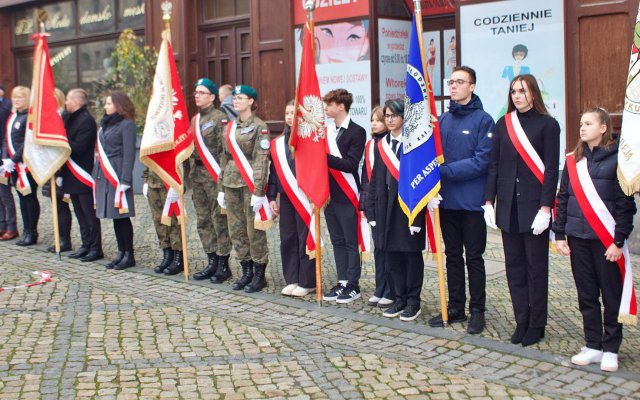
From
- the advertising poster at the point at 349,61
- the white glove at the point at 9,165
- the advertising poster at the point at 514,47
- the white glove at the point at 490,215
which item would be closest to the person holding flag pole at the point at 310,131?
the white glove at the point at 490,215

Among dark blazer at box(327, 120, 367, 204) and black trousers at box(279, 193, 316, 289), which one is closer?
dark blazer at box(327, 120, 367, 204)

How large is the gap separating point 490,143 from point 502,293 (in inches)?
73.7

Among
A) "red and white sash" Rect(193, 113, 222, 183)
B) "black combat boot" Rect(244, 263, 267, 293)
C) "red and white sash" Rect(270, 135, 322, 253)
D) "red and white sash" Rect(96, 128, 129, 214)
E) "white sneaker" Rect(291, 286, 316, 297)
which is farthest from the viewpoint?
"red and white sash" Rect(96, 128, 129, 214)

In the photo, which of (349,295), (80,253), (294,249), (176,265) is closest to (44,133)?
(80,253)

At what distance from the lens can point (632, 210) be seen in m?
5.54

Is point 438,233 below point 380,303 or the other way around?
the other way around

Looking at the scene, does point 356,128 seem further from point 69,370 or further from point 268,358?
point 69,370

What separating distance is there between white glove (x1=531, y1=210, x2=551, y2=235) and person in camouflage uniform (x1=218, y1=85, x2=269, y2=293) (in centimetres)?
274

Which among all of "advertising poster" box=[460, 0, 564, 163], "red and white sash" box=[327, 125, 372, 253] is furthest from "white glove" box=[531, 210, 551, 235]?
"advertising poster" box=[460, 0, 564, 163]

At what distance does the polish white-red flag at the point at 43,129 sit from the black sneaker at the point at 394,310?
4564 mm

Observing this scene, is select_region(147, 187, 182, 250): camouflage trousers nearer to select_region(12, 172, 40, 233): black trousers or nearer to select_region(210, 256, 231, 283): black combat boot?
select_region(210, 256, 231, 283): black combat boot

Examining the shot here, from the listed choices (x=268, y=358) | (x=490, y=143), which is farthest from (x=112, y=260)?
(x=490, y=143)

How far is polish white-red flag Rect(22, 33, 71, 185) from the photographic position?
9852 mm

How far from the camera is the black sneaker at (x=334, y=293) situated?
7.68m
